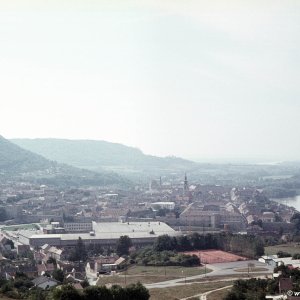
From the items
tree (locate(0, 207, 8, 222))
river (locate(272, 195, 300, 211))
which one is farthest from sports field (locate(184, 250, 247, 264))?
river (locate(272, 195, 300, 211))

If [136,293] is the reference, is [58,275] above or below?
below

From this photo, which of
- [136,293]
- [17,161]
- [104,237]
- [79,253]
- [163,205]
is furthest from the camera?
[17,161]

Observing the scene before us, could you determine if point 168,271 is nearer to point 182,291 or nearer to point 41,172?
point 182,291

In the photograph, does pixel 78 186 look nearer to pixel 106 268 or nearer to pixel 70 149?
pixel 106 268

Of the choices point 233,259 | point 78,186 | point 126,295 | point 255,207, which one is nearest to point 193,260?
point 233,259

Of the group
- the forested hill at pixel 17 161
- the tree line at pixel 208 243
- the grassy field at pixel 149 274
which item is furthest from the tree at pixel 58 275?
the forested hill at pixel 17 161

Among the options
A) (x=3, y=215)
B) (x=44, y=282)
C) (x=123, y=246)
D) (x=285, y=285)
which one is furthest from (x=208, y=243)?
(x=3, y=215)

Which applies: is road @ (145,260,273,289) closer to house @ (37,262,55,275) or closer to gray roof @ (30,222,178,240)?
house @ (37,262,55,275)
